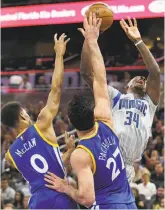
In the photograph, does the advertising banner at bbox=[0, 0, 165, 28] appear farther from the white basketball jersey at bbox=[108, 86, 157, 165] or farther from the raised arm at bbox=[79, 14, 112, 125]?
the raised arm at bbox=[79, 14, 112, 125]

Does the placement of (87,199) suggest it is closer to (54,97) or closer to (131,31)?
(54,97)

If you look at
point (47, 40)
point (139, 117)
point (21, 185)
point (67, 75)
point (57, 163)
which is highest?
point (47, 40)

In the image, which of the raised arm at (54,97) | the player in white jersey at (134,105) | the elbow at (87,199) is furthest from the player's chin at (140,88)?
the elbow at (87,199)

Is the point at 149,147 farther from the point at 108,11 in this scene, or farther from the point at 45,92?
the point at 108,11

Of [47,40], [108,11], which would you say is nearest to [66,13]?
[47,40]

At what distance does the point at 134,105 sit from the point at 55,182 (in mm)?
934

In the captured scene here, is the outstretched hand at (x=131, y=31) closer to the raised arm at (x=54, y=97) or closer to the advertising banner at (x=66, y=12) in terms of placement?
the raised arm at (x=54, y=97)

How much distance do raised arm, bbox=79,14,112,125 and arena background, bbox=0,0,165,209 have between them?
4565 mm

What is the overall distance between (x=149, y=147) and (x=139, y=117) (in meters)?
5.84

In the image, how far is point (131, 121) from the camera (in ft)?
13.3

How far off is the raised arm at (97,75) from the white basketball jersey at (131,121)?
1.57 feet

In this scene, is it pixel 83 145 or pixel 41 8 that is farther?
pixel 41 8

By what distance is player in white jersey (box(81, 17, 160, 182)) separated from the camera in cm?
400

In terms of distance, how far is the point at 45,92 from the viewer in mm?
13062
